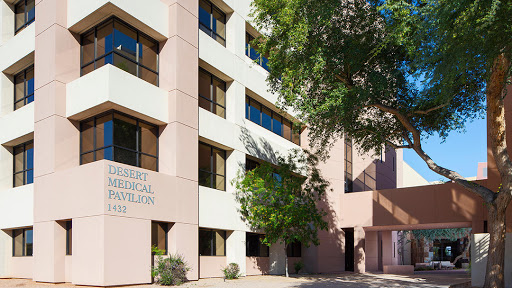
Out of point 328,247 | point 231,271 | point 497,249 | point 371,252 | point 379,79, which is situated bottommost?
point 371,252

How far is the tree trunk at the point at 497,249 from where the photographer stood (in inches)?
660

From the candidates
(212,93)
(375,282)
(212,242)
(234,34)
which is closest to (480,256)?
(375,282)

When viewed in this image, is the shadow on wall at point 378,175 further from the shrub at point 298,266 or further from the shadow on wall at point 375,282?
the shadow on wall at point 375,282

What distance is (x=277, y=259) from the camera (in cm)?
2884

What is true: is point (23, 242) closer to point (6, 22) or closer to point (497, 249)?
point (6, 22)

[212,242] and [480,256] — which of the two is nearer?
[480,256]

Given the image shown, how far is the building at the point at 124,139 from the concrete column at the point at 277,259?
0.25 feet

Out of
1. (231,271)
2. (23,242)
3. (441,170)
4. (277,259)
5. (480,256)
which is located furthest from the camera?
(277,259)

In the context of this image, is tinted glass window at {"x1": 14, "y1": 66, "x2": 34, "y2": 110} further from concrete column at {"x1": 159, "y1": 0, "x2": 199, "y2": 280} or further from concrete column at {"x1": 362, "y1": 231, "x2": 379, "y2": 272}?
→ concrete column at {"x1": 362, "y1": 231, "x2": 379, "y2": 272}

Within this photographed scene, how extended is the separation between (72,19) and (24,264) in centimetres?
1177

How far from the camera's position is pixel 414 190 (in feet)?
100

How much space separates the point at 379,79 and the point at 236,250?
38.8ft

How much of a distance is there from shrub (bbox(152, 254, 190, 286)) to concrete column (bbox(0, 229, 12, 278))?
30.2 ft

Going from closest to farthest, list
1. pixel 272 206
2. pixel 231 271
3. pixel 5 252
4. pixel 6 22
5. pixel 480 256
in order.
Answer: pixel 480 256
pixel 5 252
pixel 231 271
pixel 6 22
pixel 272 206
